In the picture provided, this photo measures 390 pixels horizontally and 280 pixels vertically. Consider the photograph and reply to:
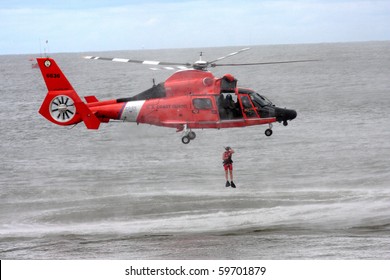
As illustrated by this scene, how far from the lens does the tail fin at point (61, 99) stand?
23.7 metres

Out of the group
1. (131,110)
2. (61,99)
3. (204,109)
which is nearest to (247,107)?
(204,109)

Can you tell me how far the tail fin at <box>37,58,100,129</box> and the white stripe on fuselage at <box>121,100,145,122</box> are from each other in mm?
1920

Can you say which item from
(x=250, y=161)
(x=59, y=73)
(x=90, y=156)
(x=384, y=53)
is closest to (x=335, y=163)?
(x=250, y=161)

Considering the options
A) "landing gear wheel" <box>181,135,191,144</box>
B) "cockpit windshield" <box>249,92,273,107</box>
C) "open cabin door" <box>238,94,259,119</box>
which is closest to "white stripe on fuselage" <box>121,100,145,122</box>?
"landing gear wheel" <box>181,135,191,144</box>

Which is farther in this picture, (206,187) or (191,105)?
(206,187)

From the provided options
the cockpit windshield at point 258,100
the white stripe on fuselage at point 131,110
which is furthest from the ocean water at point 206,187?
the cockpit windshield at point 258,100

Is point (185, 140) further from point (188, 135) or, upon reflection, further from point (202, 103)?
point (202, 103)

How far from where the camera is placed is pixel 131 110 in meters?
26.6

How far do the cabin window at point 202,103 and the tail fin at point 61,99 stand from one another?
391cm

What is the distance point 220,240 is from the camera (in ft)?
129

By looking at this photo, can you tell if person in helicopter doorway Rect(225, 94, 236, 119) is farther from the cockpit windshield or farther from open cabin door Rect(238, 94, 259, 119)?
the cockpit windshield

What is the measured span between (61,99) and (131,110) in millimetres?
3240

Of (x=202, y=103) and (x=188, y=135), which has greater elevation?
(x=202, y=103)

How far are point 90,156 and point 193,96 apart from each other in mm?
44070
